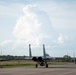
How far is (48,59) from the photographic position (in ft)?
194

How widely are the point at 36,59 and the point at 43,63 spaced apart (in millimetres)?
2846

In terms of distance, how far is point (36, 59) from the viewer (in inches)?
2318

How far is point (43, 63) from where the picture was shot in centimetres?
6112

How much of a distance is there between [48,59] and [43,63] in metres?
2.53
